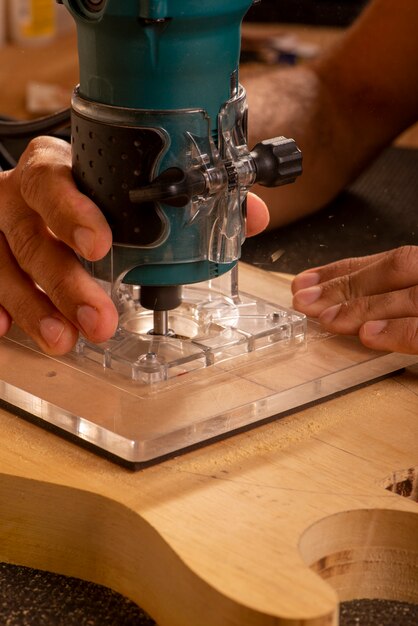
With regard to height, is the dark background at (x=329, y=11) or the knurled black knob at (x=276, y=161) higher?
the dark background at (x=329, y=11)

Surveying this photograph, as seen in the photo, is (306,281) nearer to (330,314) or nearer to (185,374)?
(330,314)

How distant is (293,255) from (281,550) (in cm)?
49

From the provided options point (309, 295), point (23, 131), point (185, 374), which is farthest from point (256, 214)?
point (23, 131)

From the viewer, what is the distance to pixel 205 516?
2.45 ft

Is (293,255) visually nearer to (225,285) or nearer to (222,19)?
(225,285)

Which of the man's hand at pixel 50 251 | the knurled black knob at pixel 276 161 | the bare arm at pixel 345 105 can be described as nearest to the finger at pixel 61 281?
the man's hand at pixel 50 251

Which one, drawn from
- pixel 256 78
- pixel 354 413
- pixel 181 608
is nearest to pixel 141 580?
pixel 181 608

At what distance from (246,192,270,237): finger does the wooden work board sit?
0.22m

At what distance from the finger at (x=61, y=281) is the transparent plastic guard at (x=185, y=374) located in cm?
3

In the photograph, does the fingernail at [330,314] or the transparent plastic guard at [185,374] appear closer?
the transparent plastic guard at [185,374]

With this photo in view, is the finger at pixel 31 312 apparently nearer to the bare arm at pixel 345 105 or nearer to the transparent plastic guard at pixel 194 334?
the transparent plastic guard at pixel 194 334

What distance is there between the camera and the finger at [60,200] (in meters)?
0.84

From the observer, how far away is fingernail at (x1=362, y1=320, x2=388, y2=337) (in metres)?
0.95

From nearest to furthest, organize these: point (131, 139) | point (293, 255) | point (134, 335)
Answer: point (131, 139), point (134, 335), point (293, 255)
